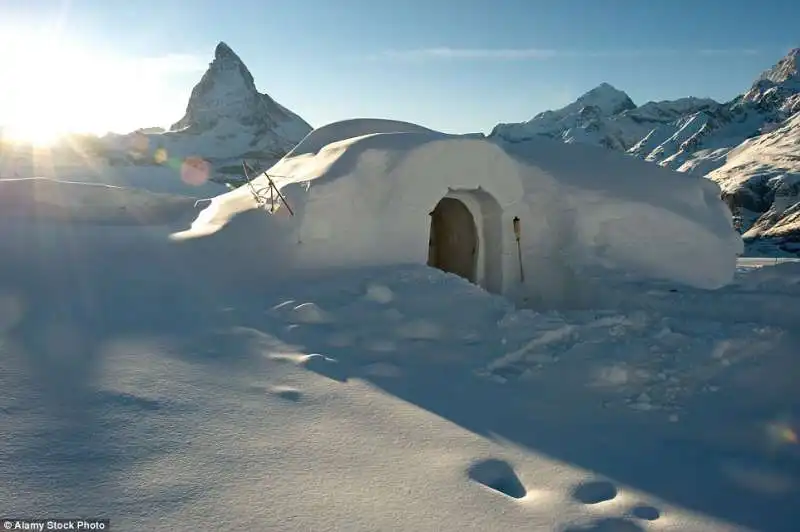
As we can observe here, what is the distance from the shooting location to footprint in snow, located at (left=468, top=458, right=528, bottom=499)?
3330 mm

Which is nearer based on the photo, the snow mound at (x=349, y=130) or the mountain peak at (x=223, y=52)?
the snow mound at (x=349, y=130)

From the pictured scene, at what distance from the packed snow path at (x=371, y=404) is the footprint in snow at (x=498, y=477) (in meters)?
0.02

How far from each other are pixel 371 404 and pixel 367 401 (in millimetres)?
56

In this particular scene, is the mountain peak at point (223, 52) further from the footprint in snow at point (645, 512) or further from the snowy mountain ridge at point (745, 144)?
the footprint in snow at point (645, 512)

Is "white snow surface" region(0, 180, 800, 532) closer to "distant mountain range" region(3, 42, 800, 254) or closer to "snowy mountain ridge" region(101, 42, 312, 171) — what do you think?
"distant mountain range" region(3, 42, 800, 254)

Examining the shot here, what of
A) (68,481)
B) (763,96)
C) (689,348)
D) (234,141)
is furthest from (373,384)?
(763,96)

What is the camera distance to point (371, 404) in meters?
4.30

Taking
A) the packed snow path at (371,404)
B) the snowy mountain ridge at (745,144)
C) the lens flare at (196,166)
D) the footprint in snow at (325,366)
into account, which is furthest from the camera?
the lens flare at (196,166)

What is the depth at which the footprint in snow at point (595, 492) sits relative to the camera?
3.30 metres

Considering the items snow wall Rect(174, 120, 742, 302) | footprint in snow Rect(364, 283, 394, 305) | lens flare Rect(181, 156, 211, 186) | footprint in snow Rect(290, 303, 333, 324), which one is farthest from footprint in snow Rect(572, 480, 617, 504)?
lens flare Rect(181, 156, 211, 186)

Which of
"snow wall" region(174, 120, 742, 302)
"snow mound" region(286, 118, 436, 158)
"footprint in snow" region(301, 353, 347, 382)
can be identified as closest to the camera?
"footprint in snow" region(301, 353, 347, 382)

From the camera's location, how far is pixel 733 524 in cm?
320

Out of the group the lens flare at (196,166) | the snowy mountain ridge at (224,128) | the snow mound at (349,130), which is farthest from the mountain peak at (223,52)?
the snow mound at (349,130)

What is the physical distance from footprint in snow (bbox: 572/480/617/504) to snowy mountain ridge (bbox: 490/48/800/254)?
26.3 metres
